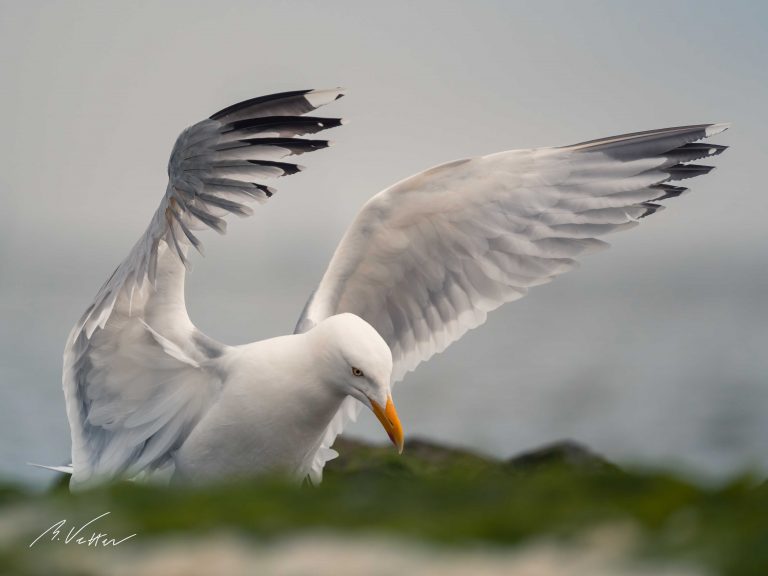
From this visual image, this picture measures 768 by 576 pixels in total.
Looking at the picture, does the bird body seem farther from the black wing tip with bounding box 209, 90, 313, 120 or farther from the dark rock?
the dark rock

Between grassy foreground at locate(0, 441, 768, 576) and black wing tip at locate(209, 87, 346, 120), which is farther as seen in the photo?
black wing tip at locate(209, 87, 346, 120)

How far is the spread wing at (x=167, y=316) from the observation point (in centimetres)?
522

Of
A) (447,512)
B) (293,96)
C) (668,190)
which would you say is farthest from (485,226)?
(447,512)

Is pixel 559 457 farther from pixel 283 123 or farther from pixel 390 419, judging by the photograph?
pixel 283 123

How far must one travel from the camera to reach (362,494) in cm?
276

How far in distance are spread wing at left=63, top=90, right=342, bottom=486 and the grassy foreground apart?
2.32 meters

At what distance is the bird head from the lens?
518cm

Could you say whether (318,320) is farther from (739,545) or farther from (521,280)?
(739,545)

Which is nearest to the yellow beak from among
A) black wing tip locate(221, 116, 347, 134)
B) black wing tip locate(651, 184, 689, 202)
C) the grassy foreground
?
black wing tip locate(221, 116, 347, 134)

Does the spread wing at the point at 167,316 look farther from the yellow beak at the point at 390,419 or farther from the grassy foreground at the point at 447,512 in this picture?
the grassy foreground at the point at 447,512

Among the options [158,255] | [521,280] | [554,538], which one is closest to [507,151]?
[521,280]

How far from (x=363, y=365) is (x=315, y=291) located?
121 centimetres

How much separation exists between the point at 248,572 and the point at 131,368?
4.02m

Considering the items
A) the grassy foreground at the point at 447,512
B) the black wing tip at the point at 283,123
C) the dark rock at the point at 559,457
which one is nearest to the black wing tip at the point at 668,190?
the dark rock at the point at 559,457
